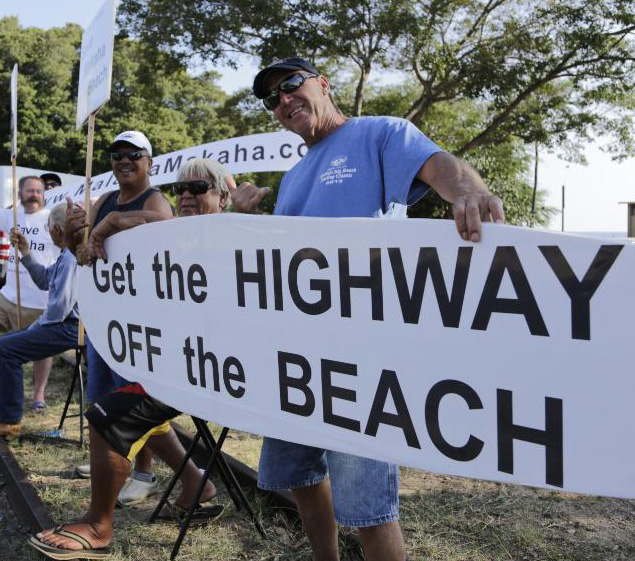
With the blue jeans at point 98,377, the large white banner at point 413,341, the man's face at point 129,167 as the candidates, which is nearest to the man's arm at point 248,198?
the large white banner at point 413,341

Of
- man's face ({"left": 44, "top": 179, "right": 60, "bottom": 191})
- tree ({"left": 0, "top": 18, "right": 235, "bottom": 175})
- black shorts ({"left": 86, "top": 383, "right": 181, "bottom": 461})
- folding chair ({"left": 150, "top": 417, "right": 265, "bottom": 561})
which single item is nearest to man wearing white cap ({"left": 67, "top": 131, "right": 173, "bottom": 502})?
folding chair ({"left": 150, "top": 417, "right": 265, "bottom": 561})

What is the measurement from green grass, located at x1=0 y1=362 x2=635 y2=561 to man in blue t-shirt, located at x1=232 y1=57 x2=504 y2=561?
0.73 metres

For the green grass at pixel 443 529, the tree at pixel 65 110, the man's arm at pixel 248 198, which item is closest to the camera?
the man's arm at pixel 248 198

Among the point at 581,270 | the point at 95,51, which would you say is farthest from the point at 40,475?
the point at 581,270

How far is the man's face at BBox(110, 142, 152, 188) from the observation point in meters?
3.57

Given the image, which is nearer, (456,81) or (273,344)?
(273,344)

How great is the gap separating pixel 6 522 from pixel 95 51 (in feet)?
8.69

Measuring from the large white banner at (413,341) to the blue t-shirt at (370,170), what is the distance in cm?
21

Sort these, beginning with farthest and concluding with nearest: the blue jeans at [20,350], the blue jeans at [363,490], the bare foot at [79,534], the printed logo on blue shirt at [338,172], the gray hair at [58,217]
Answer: the blue jeans at [20,350] < the gray hair at [58,217] < the bare foot at [79,534] < the printed logo on blue shirt at [338,172] < the blue jeans at [363,490]

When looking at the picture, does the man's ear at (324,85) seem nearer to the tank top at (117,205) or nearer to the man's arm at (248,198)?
the man's arm at (248,198)

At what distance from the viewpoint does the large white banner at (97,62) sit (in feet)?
11.7

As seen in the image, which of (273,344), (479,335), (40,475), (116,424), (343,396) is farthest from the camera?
(40,475)

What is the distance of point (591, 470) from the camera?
1396 millimetres

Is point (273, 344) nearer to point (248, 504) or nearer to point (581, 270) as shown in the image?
point (581, 270)
